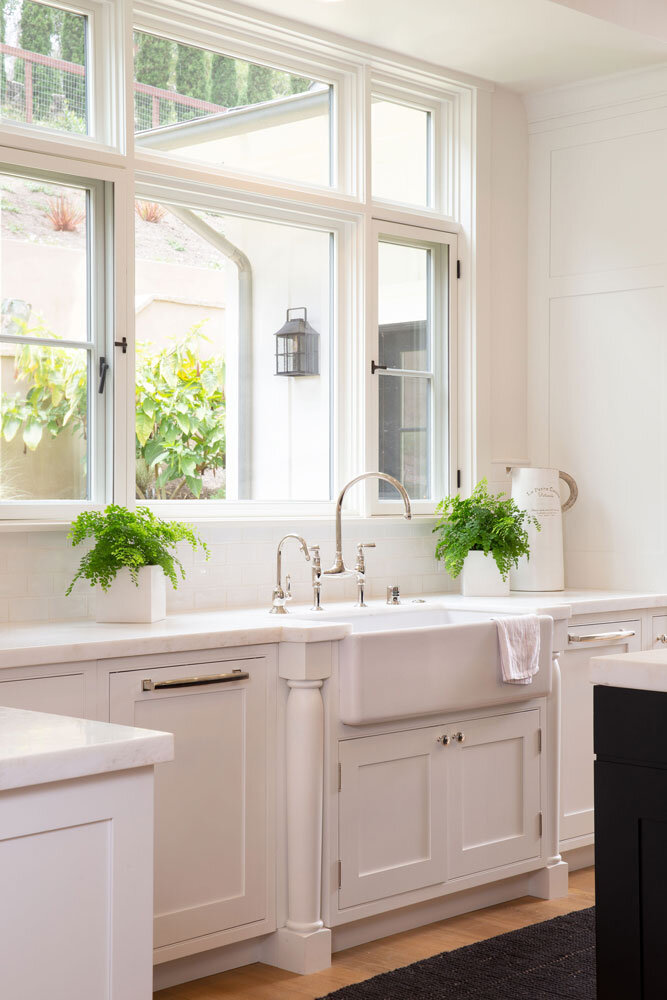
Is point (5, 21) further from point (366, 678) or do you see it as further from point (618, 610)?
point (618, 610)

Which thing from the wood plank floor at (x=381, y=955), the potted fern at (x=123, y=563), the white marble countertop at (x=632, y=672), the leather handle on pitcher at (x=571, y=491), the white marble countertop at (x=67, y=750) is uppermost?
the leather handle on pitcher at (x=571, y=491)

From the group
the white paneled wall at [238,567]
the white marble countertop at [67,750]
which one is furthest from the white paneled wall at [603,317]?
the white marble countertop at [67,750]

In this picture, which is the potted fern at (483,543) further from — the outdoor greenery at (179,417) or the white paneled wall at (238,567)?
Answer: the outdoor greenery at (179,417)

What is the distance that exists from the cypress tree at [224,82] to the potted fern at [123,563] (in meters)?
1.51

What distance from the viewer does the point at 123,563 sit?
3191mm

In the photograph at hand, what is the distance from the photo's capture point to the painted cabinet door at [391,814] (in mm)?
3246

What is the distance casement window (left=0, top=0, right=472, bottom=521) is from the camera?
11.3ft

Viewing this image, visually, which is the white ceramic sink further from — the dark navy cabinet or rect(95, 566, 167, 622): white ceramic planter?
the dark navy cabinet

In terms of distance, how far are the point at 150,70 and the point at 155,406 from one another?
106cm

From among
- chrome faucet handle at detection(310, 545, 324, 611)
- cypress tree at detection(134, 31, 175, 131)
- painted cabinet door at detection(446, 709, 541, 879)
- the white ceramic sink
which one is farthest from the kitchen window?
painted cabinet door at detection(446, 709, 541, 879)

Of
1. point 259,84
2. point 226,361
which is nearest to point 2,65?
point 259,84

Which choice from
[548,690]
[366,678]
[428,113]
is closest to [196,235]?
[428,113]

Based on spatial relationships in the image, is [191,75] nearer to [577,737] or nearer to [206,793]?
[206,793]

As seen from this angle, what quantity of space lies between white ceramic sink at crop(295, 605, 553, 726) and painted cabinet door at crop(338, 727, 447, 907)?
11 centimetres
